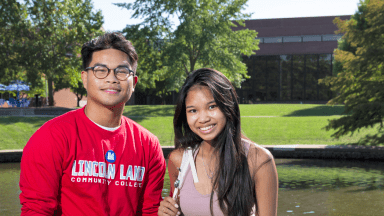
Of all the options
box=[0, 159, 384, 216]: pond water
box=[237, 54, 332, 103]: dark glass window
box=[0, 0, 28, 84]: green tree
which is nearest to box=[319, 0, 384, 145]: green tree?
box=[0, 159, 384, 216]: pond water

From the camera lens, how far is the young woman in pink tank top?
2557mm

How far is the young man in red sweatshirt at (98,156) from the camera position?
248 centimetres

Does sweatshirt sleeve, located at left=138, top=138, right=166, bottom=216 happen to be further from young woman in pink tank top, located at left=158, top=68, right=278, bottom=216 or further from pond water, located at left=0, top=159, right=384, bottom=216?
pond water, located at left=0, top=159, right=384, bottom=216

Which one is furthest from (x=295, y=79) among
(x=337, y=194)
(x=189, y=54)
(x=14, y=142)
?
(x=337, y=194)

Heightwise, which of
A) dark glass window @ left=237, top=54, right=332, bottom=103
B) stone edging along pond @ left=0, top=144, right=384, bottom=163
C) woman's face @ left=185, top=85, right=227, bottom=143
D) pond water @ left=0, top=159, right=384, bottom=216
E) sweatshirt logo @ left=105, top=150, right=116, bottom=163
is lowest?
pond water @ left=0, top=159, right=384, bottom=216

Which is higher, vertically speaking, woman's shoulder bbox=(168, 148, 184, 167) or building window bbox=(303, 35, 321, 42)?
building window bbox=(303, 35, 321, 42)

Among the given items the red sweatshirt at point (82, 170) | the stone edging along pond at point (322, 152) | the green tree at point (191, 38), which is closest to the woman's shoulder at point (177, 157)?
the red sweatshirt at point (82, 170)

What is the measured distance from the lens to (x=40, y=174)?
2471 millimetres

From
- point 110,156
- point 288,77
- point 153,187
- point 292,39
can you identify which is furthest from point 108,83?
point 292,39

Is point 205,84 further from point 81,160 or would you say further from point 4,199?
point 4,199

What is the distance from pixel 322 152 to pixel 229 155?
12060mm

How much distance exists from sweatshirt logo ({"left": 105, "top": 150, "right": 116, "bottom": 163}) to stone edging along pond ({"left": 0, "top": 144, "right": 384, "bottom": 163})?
1057cm

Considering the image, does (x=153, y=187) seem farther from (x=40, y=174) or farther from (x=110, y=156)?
(x=40, y=174)

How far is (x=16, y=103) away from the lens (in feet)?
108
